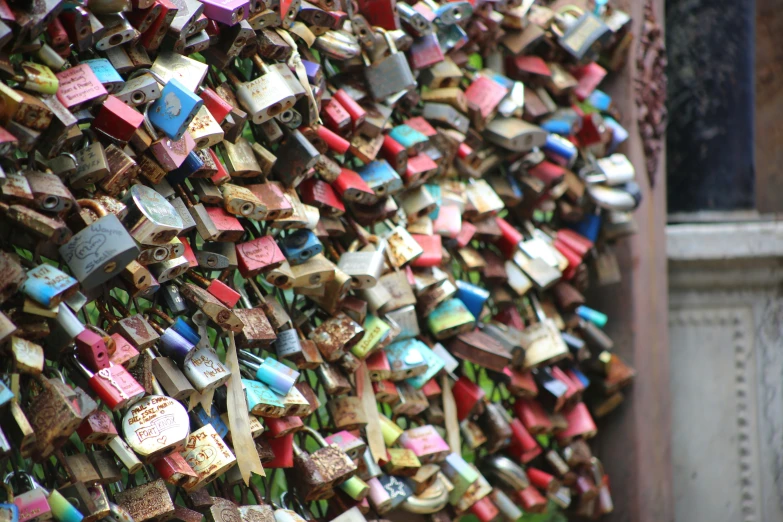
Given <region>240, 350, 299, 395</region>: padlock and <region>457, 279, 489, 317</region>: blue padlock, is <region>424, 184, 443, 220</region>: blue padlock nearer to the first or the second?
<region>457, 279, 489, 317</region>: blue padlock

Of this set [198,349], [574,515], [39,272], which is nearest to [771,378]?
[574,515]

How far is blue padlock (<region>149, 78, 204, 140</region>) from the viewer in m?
1.21

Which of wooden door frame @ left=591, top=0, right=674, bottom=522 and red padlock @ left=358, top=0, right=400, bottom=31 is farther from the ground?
red padlock @ left=358, top=0, right=400, bottom=31

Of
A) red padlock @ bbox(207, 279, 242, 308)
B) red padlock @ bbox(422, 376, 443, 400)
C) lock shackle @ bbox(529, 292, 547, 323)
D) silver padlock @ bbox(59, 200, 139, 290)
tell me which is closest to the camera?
silver padlock @ bbox(59, 200, 139, 290)

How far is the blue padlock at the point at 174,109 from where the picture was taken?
3.96 ft

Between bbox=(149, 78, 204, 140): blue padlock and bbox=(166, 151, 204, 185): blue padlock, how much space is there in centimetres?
6

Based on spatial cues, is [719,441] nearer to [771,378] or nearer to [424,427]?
[771,378]

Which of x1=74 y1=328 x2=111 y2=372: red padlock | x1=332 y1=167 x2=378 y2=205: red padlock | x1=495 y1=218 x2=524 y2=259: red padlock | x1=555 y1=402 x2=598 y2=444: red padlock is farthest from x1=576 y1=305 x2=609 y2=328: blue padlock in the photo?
x1=74 y1=328 x2=111 y2=372: red padlock

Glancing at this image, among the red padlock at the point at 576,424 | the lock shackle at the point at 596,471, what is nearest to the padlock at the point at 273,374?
the red padlock at the point at 576,424

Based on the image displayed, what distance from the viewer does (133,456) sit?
3.76ft

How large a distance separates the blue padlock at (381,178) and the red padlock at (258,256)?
28 cm

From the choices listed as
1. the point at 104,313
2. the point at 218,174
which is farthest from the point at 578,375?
the point at 104,313

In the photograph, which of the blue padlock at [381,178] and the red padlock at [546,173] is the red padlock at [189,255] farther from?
the red padlock at [546,173]

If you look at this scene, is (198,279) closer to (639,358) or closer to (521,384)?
(521,384)
